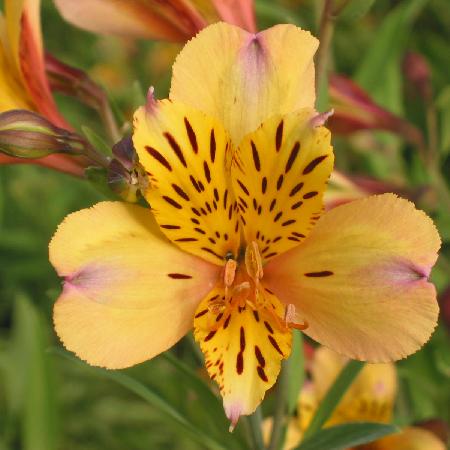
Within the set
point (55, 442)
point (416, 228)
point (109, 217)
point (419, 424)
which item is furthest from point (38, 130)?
point (55, 442)

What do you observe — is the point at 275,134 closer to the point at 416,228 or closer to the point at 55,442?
the point at 416,228

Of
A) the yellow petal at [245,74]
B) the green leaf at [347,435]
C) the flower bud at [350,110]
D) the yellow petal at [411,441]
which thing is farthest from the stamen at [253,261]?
the flower bud at [350,110]

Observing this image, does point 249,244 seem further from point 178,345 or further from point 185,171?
point 178,345

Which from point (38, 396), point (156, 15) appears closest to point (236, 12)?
point (156, 15)

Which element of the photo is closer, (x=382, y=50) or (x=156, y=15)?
(x=156, y=15)

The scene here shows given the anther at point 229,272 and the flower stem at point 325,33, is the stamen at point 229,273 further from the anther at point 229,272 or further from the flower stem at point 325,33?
the flower stem at point 325,33

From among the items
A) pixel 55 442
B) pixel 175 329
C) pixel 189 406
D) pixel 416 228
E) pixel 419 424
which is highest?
pixel 416 228
